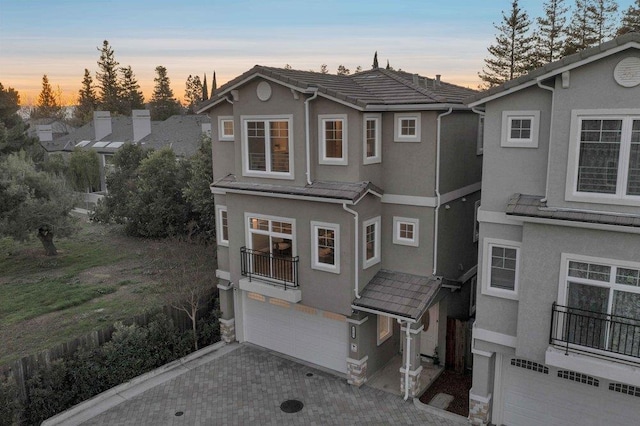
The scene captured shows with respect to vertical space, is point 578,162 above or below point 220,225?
above

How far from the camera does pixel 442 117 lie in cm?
1325

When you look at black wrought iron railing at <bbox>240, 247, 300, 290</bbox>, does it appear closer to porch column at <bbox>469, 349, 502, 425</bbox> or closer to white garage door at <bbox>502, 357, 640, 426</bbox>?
porch column at <bbox>469, 349, 502, 425</bbox>

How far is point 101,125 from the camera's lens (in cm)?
5019

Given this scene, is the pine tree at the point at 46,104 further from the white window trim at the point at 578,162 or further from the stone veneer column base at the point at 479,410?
the white window trim at the point at 578,162

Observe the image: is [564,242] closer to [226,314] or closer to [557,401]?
[557,401]

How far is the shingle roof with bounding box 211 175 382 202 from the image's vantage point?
12.8m

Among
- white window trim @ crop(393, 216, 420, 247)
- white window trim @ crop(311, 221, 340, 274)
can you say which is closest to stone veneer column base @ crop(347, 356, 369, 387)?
white window trim @ crop(311, 221, 340, 274)

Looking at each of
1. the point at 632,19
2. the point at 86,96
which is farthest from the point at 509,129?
the point at 86,96

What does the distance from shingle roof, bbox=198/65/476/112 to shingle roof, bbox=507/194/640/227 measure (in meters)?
3.74

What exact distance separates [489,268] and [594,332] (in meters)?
2.52

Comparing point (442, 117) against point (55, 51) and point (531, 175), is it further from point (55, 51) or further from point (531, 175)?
point (55, 51)

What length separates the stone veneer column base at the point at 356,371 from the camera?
14.0m

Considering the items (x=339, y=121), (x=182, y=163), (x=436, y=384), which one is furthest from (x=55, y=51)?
(x=436, y=384)

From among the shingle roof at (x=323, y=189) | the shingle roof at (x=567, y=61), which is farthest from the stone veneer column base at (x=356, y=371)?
the shingle roof at (x=567, y=61)
